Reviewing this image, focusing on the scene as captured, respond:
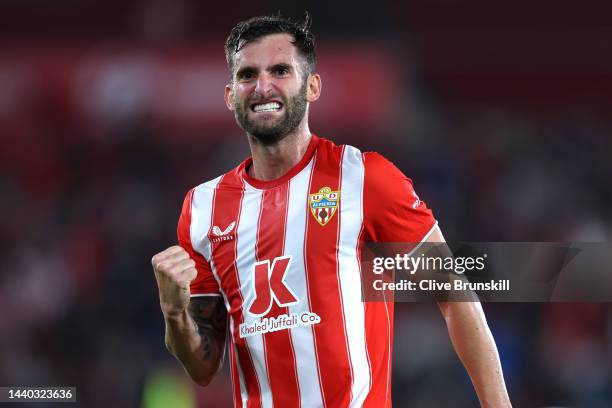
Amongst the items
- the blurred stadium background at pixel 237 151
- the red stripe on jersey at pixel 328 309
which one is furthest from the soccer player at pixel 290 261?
the blurred stadium background at pixel 237 151

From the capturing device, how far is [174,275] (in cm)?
266

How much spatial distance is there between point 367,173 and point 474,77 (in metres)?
6.50

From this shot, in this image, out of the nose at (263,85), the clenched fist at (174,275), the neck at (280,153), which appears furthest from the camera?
the neck at (280,153)

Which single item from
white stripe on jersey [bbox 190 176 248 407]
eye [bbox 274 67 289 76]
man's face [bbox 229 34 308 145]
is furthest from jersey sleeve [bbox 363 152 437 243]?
white stripe on jersey [bbox 190 176 248 407]

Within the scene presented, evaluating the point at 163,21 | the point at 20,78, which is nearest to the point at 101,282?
the point at 20,78

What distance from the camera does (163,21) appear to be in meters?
9.35

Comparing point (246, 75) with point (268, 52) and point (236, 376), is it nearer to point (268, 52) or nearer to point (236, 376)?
point (268, 52)

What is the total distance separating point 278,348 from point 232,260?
350 mm

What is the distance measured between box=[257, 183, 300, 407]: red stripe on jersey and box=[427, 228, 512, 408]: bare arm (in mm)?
537

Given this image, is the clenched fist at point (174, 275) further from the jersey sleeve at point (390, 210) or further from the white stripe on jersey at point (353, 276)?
the jersey sleeve at point (390, 210)

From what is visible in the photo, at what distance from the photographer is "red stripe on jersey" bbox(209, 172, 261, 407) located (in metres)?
2.86

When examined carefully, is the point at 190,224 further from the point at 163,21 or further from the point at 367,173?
the point at 163,21

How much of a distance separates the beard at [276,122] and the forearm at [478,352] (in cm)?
78

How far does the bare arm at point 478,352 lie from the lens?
277 cm
